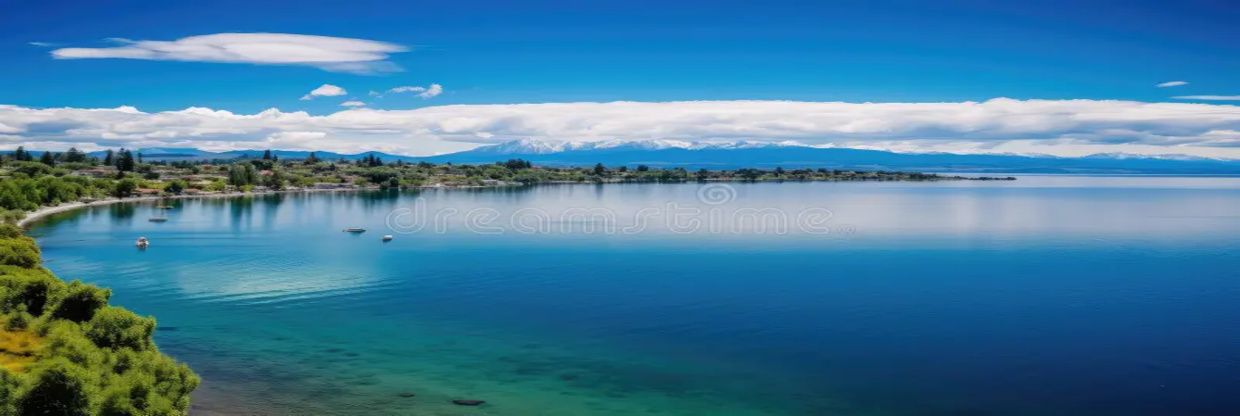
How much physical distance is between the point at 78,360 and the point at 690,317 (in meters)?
19.3

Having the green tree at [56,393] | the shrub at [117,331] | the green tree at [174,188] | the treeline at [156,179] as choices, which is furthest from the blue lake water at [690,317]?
the green tree at [174,188]

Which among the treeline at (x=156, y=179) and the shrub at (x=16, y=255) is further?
the treeline at (x=156, y=179)

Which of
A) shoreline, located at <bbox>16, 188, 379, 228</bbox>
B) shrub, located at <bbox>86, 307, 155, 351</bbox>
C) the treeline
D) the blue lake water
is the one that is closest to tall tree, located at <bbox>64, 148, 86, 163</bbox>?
the treeline

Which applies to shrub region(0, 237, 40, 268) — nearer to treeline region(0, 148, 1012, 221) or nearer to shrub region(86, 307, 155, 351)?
shrub region(86, 307, 155, 351)

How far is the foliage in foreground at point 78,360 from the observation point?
15633mm

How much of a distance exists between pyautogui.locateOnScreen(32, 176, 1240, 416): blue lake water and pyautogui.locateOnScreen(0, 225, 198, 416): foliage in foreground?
1723 millimetres

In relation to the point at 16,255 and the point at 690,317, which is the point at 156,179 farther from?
the point at 690,317

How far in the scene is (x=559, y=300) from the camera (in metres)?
36.0

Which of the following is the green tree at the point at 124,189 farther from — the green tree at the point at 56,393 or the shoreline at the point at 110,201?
the green tree at the point at 56,393

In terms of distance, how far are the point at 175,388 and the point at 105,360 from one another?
1.59m

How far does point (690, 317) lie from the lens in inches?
1252

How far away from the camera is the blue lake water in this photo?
71.1 feet

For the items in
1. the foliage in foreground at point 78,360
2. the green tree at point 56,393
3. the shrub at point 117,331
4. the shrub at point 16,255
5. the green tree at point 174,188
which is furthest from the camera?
the green tree at point 174,188

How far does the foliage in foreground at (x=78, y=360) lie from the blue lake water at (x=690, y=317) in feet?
5.65
